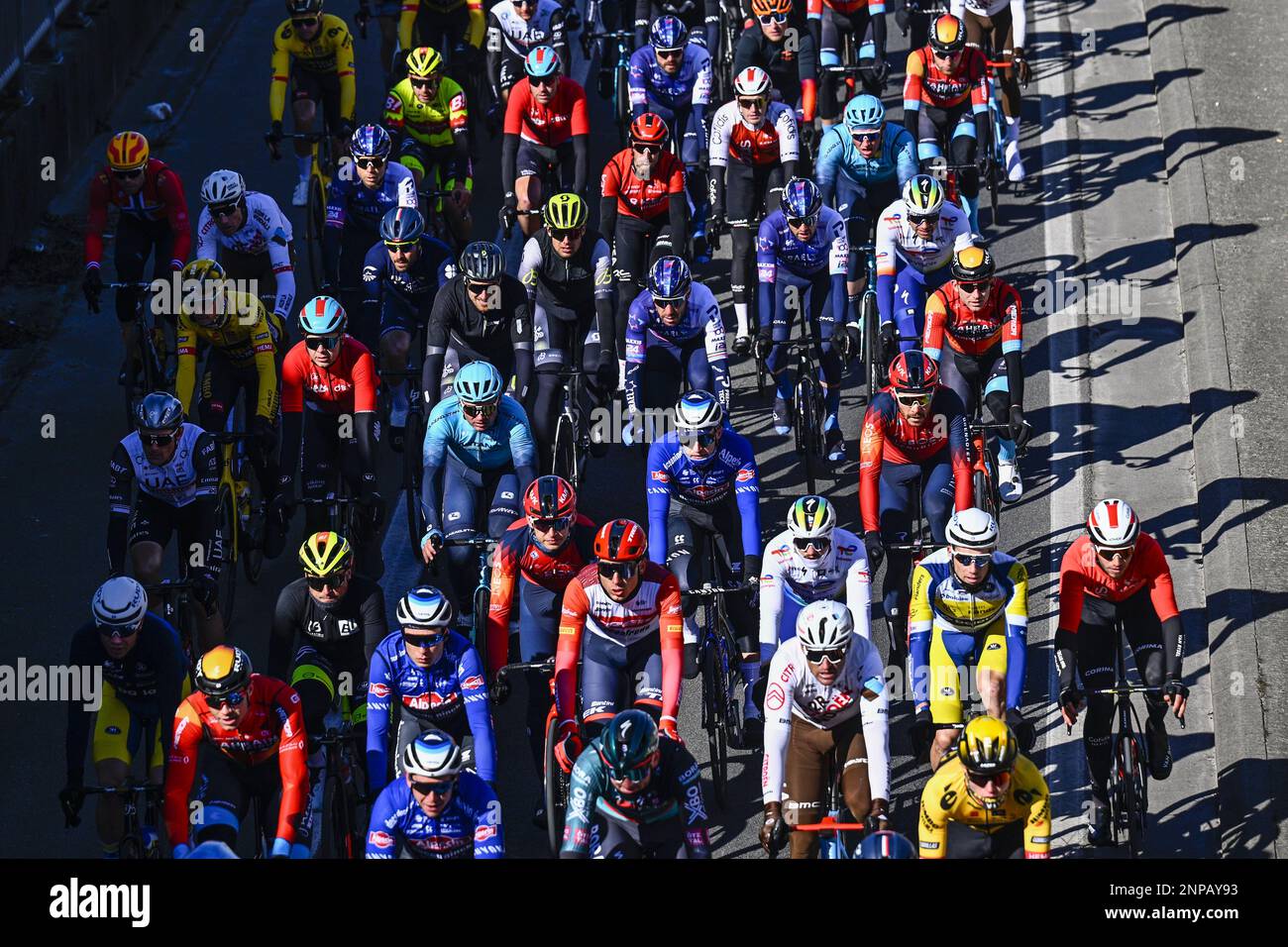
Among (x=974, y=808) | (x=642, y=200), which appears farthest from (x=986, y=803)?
(x=642, y=200)

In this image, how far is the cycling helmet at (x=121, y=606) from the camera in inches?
534

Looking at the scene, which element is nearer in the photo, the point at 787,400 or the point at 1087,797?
the point at 1087,797

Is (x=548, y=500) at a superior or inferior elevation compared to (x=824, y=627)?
superior

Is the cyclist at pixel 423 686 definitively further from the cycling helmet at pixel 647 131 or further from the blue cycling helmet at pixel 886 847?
the cycling helmet at pixel 647 131

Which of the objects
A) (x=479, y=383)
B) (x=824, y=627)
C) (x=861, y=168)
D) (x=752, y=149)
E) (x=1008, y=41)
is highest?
(x=1008, y=41)

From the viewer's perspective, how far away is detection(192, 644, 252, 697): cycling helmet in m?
12.9

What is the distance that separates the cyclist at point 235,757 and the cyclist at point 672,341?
4.53m

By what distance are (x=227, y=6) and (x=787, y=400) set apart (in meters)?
11.6

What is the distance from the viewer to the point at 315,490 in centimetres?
1638

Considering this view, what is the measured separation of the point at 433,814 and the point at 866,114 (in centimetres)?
878

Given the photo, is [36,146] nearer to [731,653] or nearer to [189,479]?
[189,479]

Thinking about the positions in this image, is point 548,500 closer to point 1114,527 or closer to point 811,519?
point 811,519

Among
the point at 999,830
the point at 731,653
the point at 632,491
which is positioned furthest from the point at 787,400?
the point at 999,830

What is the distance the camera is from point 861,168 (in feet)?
62.8
